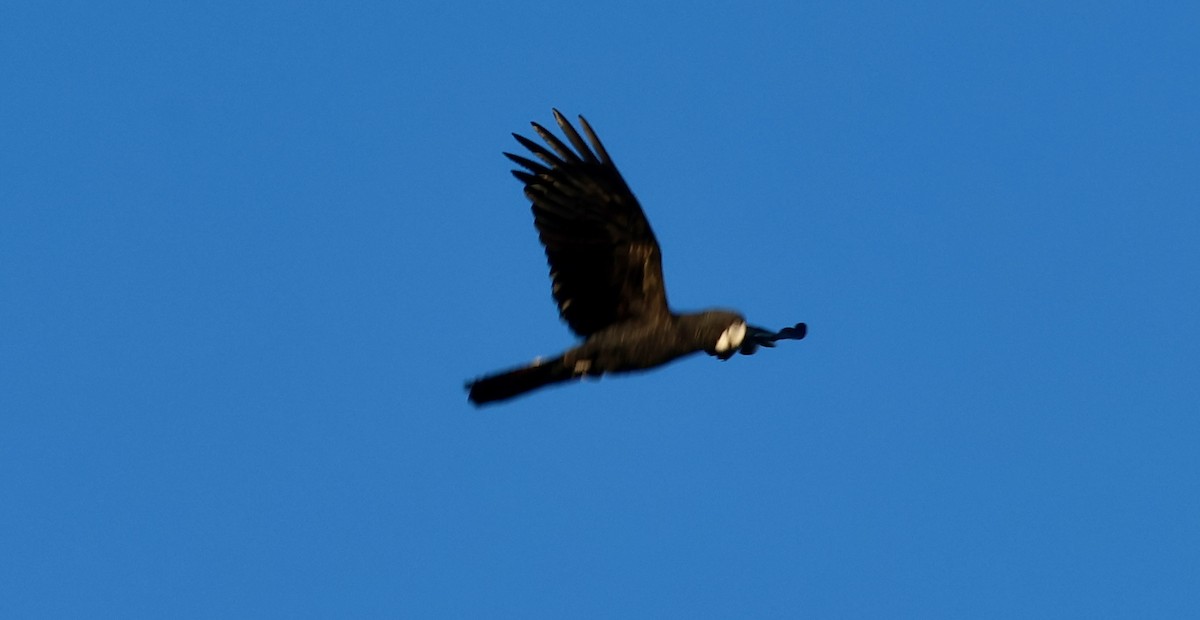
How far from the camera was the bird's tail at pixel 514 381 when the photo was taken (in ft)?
37.5

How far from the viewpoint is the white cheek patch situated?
38.5 ft

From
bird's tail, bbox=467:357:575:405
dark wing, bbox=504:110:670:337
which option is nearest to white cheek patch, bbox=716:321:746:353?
dark wing, bbox=504:110:670:337

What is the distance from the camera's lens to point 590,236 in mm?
11859

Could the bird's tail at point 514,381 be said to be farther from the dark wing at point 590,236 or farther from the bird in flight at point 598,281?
the dark wing at point 590,236

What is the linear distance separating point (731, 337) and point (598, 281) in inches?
45.9

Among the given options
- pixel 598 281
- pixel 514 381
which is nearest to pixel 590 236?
pixel 598 281

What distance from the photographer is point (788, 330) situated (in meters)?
12.4

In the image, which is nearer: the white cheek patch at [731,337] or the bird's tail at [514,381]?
the bird's tail at [514,381]

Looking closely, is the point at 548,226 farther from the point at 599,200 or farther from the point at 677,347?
the point at 677,347

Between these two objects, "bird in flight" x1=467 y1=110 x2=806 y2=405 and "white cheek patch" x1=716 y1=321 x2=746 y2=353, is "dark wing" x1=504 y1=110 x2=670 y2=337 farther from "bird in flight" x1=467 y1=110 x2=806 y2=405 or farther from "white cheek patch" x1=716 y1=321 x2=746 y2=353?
"white cheek patch" x1=716 y1=321 x2=746 y2=353

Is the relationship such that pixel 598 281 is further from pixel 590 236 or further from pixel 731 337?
pixel 731 337

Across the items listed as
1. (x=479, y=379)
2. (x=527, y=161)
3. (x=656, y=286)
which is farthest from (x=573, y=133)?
(x=479, y=379)

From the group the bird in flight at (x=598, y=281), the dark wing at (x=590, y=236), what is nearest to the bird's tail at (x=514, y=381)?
the bird in flight at (x=598, y=281)

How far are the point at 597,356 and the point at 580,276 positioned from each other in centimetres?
71
